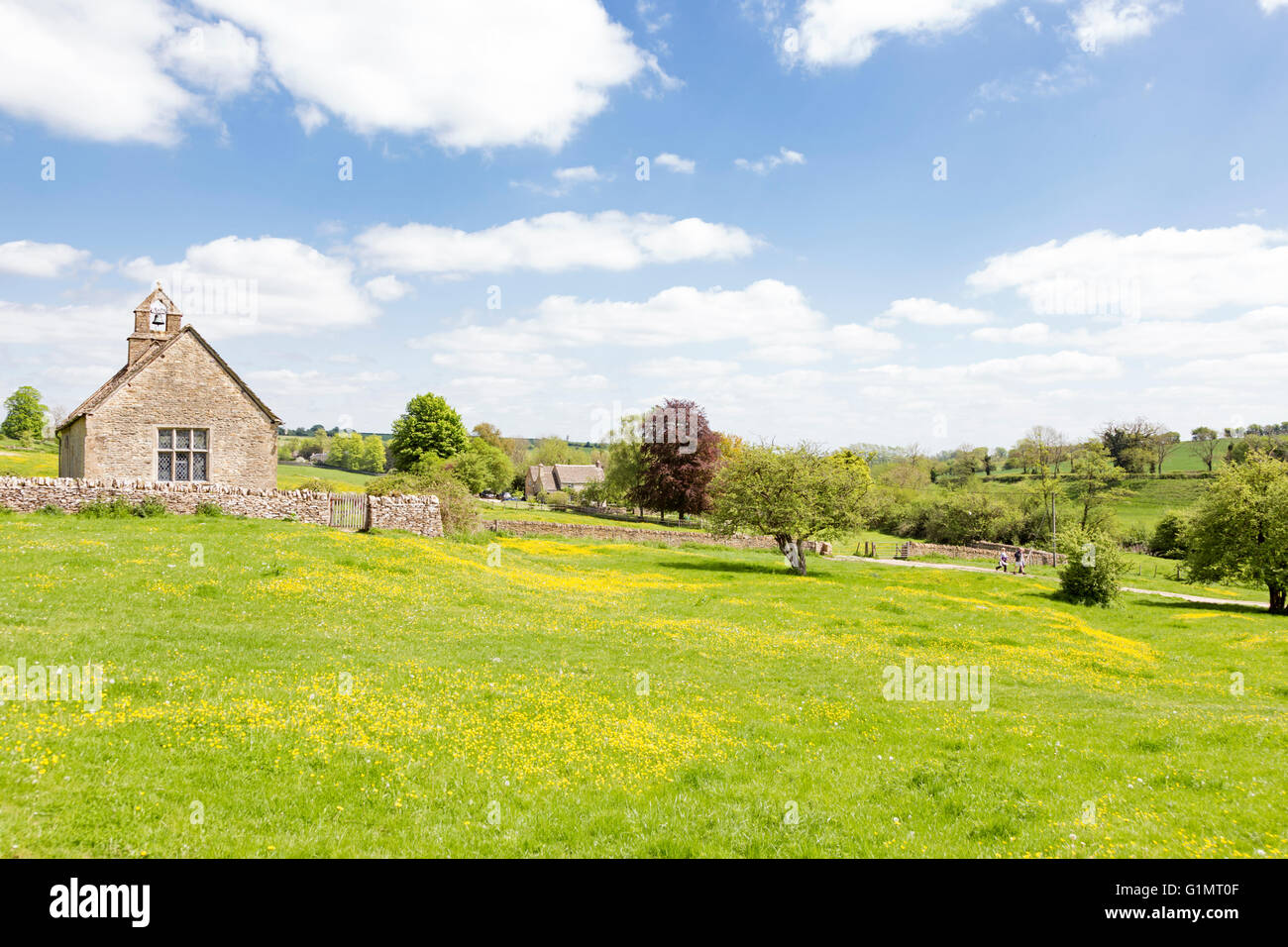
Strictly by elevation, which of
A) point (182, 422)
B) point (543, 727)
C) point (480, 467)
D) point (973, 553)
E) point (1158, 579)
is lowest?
point (1158, 579)

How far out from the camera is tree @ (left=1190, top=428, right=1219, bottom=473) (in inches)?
5242

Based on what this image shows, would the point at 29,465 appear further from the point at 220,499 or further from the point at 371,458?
the point at 371,458

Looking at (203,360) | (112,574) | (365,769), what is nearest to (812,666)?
(365,769)

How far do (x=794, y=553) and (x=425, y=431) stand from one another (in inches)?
2868

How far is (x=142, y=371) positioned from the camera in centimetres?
3350

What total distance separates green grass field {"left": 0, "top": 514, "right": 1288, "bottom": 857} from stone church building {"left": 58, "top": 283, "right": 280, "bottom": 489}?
8567 mm

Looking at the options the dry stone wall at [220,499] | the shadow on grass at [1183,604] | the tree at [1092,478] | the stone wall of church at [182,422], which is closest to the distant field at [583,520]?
the dry stone wall at [220,499]

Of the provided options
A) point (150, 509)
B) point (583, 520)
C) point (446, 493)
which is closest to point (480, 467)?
point (583, 520)

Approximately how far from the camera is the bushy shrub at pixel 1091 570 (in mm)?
37375

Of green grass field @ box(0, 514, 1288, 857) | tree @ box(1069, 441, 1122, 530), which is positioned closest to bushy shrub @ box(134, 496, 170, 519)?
green grass field @ box(0, 514, 1288, 857)

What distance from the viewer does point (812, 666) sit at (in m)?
19.2

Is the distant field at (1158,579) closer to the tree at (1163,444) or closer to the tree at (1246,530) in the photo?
the tree at (1246,530)

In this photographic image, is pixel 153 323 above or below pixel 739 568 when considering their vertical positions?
above

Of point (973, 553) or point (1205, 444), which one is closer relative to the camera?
point (973, 553)
